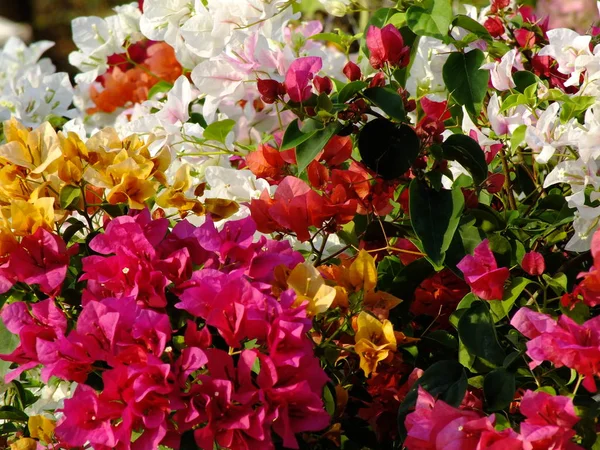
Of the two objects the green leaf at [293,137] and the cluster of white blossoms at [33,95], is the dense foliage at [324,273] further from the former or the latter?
the cluster of white blossoms at [33,95]

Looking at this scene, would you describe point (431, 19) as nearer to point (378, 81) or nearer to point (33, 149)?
point (378, 81)

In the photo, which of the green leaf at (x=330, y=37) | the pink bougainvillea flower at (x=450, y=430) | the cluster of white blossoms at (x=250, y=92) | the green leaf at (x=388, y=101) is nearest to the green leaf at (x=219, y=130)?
the cluster of white blossoms at (x=250, y=92)

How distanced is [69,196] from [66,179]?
0.02 meters

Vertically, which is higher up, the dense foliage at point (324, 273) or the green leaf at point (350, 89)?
the green leaf at point (350, 89)

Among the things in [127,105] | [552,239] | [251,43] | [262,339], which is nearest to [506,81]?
[552,239]

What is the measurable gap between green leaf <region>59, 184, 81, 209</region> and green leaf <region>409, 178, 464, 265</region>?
0.35 metres

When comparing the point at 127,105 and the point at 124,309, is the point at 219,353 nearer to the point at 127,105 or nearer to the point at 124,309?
the point at 124,309

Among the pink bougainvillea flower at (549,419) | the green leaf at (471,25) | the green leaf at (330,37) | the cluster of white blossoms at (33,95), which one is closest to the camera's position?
the pink bougainvillea flower at (549,419)

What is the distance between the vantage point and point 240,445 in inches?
32.0

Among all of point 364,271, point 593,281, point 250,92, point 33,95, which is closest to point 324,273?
point 364,271

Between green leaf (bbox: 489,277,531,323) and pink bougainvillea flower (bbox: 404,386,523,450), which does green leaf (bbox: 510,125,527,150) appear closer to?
green leaf (bbox: 489,277,531,323)

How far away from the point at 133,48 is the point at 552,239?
51.6 inches

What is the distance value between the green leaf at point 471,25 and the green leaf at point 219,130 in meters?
0.32

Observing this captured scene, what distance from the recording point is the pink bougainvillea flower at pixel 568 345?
0.79 meters
